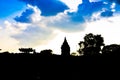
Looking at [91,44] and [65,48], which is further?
[91,44]

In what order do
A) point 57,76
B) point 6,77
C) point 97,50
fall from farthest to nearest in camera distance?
point 97,50 → point 57,76 → point 6,77

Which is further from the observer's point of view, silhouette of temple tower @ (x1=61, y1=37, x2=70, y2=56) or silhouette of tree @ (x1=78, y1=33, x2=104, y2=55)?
silhouette of tree @ (x1=78, y1=33, x2=104, y2=55)

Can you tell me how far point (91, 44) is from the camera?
253ft

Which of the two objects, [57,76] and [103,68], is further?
[103,68]

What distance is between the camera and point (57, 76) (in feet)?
120

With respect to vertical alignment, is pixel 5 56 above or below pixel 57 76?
above

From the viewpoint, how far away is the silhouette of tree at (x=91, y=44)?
76.4m

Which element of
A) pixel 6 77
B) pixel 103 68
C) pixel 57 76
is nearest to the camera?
pixel 6 77

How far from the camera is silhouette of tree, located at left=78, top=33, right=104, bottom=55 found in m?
76.4

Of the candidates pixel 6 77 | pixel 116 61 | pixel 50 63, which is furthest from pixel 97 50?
pixel 6 77

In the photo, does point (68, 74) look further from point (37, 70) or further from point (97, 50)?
point (97, 50)

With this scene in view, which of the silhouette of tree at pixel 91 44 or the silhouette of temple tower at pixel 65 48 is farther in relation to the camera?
the silhouette of tree at pixel 91 44

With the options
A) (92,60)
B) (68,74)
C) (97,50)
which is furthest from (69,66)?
(97,50)

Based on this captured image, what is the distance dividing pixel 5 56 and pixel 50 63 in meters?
6.24
